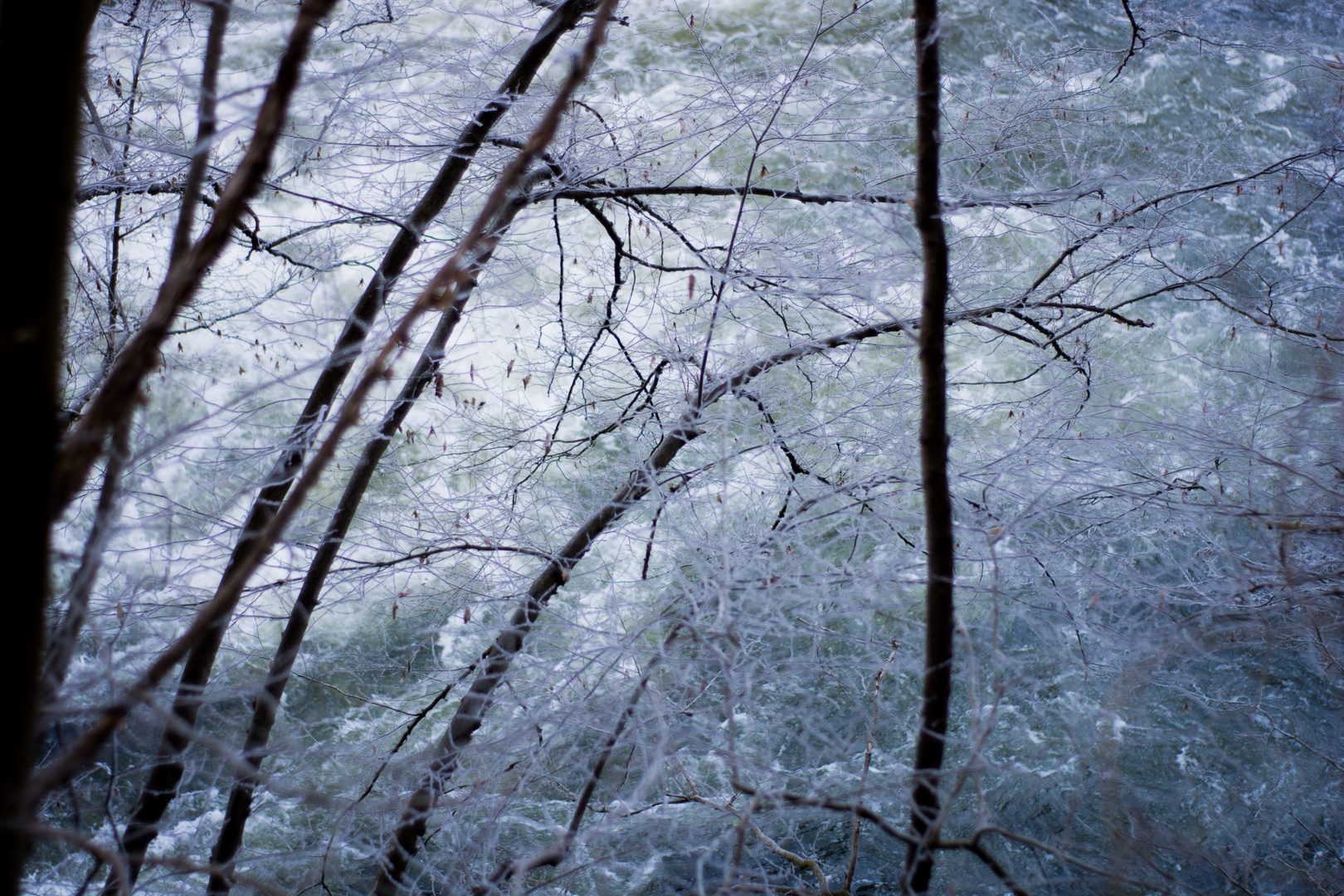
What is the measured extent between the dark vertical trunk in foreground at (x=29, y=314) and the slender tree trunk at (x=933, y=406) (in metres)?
0.82

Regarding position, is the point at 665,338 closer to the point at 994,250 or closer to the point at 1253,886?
the point at 994,250

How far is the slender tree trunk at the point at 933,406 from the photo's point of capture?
1021 millimetres

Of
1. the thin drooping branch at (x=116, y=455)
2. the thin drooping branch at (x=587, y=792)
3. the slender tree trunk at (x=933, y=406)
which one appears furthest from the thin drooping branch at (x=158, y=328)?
the thin drooping branch at (x=587, y=792)

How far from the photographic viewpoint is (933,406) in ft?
3.47

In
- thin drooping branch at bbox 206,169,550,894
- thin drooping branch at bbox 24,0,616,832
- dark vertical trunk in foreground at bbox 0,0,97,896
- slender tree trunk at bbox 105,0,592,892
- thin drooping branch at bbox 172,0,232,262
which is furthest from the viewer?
thin drooping branch at bbox 206,169,550,894

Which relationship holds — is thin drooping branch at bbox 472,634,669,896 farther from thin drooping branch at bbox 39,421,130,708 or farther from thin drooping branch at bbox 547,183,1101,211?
thin drooping branch at bbox 547,183,1101,211

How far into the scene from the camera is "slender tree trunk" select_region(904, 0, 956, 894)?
3.35ft

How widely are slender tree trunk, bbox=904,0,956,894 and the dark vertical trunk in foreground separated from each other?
0.82 m

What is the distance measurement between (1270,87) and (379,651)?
842cm

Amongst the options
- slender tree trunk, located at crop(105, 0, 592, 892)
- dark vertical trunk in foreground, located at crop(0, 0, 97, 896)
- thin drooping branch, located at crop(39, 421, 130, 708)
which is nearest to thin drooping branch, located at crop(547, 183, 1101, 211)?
slender tree trunk, located at crop(105, 0, 592, 892)

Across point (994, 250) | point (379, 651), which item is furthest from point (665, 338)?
point (379, 651)

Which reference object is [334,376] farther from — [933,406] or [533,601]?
[933,406]

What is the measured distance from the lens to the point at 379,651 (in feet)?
17.3

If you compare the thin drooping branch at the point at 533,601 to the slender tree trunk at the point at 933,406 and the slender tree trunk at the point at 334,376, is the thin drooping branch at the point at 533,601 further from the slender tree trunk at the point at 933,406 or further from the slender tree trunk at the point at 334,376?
the slender tree trunk at the point at 933,406
